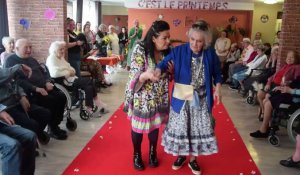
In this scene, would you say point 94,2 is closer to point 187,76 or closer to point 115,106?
point 115,106

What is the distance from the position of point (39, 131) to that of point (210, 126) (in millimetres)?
1733

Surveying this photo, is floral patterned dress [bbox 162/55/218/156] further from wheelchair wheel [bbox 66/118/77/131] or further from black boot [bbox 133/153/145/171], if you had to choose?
wheelchair wheel [bbox 66/118/77/131]

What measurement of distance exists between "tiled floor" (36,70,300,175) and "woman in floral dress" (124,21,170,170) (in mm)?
872

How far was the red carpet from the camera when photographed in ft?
9.20

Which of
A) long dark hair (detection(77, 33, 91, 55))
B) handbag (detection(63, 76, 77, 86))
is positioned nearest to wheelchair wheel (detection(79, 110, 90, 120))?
handbag (detection(63, 76, 77, 86))

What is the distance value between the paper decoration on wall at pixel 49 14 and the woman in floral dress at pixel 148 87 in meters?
2.99

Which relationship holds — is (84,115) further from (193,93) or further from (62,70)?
(193,93)

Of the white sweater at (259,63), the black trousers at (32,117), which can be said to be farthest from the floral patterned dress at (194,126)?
the white sweater at (259,63)

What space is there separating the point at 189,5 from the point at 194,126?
8987mm

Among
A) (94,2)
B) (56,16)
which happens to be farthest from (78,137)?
(94,2)

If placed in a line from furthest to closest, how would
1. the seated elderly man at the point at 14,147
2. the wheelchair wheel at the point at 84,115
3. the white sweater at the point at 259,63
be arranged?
the white sweater at the point at 259,63, the wheelchair wheel at the point at 84,115, the seated elderly man at the point at 14,147

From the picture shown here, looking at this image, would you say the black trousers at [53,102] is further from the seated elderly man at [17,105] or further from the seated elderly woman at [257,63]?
the seated elderly woman at [257,63]

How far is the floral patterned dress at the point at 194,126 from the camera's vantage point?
2.51m

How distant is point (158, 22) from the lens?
2.51 metres
